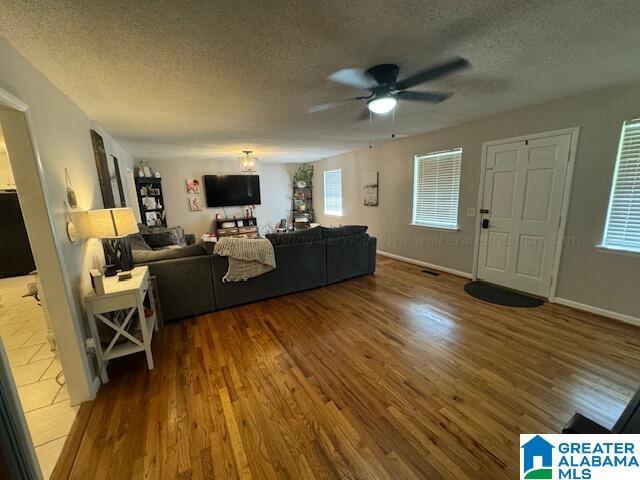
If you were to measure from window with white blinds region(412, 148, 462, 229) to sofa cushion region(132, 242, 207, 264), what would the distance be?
3629mm

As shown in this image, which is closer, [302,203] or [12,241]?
[12,241]

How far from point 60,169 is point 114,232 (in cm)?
57

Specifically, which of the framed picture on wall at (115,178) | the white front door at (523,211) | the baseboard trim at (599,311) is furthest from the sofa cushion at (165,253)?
the baseboard trim at (599,311)

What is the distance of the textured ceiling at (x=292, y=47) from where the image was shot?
1.27 meters

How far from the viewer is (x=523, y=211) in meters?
3.22

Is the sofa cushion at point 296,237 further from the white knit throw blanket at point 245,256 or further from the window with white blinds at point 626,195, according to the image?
the window with white blinds at point 626,195

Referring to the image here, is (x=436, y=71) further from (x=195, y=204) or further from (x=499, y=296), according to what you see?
(x=195, y=204)

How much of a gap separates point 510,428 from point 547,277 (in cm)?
237

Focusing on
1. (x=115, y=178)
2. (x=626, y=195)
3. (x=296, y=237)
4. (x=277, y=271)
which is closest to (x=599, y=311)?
(x=626, y=195)

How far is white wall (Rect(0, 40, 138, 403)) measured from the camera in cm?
150

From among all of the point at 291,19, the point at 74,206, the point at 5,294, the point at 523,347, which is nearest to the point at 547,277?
the point at 523,347

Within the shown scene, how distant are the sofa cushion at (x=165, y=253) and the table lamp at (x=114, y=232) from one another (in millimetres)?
292

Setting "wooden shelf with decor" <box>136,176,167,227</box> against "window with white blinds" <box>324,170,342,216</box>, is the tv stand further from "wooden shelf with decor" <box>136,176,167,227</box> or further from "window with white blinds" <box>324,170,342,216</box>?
"window with white blinds" <box>324,170,342,216</box>

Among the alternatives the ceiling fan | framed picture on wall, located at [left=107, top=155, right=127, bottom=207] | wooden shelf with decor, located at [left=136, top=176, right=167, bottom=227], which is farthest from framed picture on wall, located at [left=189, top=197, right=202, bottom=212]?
the ceiling fan
